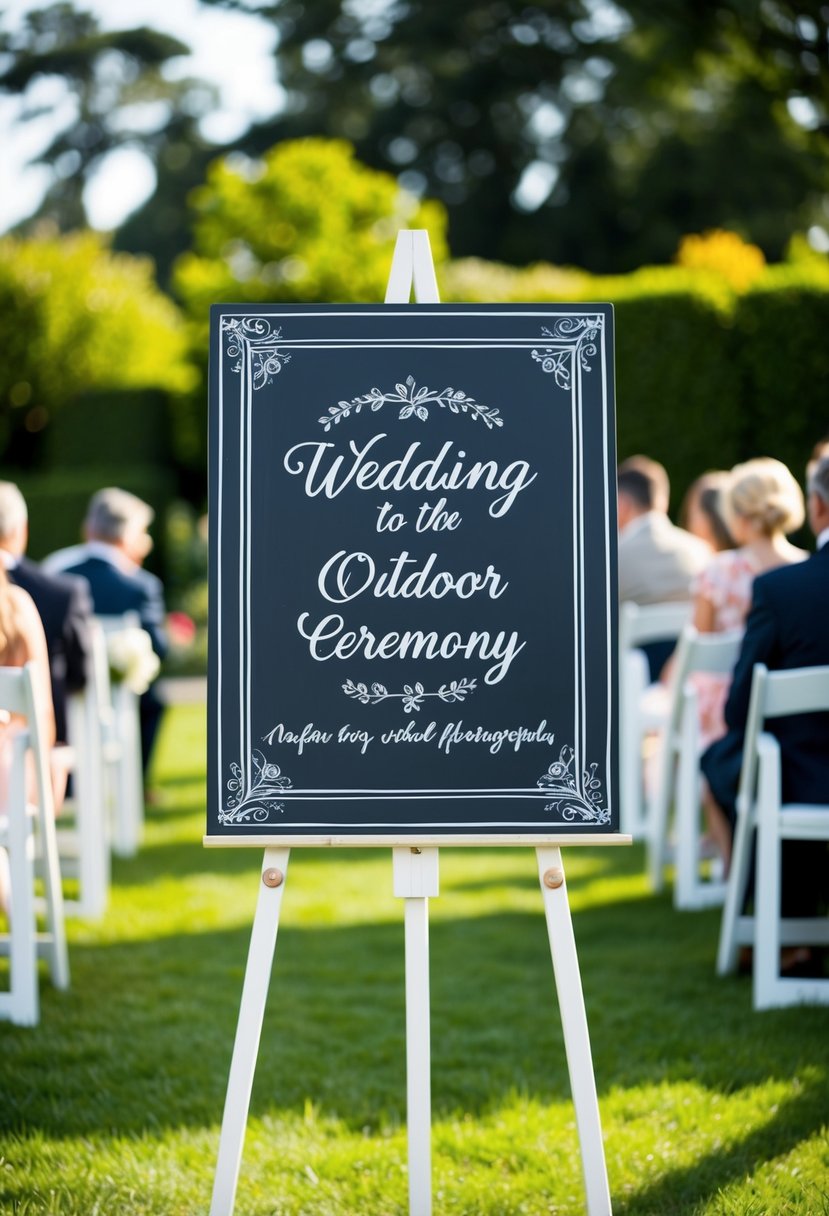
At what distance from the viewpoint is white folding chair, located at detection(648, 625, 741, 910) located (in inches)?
213

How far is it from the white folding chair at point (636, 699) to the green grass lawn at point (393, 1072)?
2.89ft

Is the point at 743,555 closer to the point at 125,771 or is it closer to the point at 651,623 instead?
the point at 651,623

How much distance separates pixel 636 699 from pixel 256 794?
4003 mm

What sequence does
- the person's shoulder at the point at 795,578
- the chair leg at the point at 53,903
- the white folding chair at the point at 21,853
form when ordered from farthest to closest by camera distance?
the chair leg at the point at 53,903
the person's shoulder at the point at 795,578
the white folding chair at the point at 21,853

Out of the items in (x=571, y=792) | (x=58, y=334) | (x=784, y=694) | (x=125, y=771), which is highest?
(x=58, y=334)

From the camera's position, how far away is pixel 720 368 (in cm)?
1340

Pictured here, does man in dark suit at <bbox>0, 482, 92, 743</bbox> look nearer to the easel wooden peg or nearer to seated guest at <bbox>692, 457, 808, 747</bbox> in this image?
seated guest at <bbox>692, 457, 808, 747</bbox>

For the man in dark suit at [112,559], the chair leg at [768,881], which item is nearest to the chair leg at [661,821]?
the chair leg at [768,881]

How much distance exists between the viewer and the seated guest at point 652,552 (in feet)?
23.4

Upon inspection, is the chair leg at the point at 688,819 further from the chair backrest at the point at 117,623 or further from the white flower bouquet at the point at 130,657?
the chair backrest at the point at 117,623

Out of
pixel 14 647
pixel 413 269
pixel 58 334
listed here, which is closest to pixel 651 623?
→ pixel 14 647

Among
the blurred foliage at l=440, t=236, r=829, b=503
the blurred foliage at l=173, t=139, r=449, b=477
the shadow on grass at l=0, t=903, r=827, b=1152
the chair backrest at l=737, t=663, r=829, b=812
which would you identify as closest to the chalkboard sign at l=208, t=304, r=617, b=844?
the shadow on grass at l=0, t=903, r=827, b=1152

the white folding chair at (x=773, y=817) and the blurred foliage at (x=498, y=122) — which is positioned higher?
the blurred foliage at (x=498, y=122)

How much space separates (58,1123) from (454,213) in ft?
107
